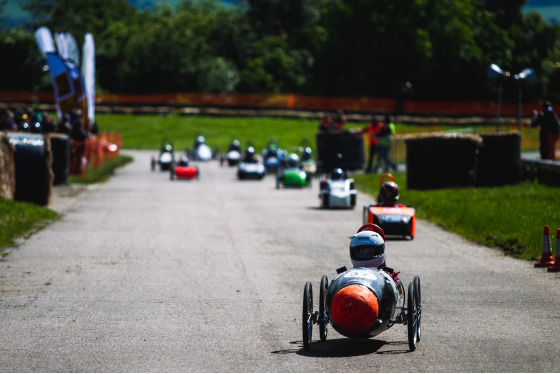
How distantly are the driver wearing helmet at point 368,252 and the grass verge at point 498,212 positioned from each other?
19.5 ft

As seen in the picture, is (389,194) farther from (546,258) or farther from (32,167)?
(32,167)

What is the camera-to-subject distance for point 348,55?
86.0 metres

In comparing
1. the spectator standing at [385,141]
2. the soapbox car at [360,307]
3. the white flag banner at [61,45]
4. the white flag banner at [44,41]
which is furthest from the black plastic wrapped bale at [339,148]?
the soapbox car at [360,307]

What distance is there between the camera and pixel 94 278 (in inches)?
488

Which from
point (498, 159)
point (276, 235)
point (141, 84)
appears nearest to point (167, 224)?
point (276, 235)

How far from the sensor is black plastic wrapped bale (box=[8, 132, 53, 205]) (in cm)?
2059

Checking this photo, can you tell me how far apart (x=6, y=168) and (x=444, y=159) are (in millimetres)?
10317

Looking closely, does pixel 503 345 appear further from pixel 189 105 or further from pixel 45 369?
pixel 189 105

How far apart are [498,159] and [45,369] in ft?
59.0

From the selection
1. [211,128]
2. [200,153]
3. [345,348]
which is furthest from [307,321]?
[211,128]

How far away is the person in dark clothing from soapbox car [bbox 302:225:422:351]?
18.9m

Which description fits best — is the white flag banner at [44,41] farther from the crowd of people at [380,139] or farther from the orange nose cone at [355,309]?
the orange nose cone at [355,309]

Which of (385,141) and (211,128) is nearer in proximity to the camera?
(385,141)

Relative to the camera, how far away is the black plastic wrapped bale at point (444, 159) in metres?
23.8
